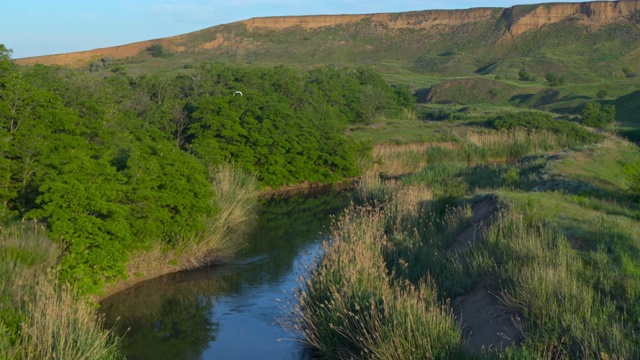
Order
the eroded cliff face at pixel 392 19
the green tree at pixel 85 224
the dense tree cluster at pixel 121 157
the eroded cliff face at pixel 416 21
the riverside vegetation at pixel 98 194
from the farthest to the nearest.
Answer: the eroded cliff face at pixel 392 19 < the eroded cliff face at pixel 416 21 < the dense tree cluster at pixel 121 157 < the green tree at pixel 85 224 < the riverside vegetation at pixel 98 194

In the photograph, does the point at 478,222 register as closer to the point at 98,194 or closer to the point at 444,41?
the point at 98,194

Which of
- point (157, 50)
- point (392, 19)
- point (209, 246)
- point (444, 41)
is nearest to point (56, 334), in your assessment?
point (209, 246)

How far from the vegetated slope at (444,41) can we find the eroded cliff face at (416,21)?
17cm

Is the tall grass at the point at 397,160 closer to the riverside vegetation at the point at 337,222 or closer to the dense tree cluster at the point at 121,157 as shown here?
the riverside vegetation at the point at 337,222

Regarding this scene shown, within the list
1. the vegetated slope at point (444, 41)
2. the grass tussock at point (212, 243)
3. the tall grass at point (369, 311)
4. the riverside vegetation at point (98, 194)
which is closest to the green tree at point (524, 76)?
the vegetated slope at point (444, 41)

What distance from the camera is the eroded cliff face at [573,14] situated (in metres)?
117

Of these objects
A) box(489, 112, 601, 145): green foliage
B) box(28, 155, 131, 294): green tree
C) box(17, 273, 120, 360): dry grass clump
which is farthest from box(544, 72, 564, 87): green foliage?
box(17, 273, 120, 360): dry grass clump

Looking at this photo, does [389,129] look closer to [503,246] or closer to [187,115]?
[187,115]

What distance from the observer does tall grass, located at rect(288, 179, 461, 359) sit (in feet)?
33.7

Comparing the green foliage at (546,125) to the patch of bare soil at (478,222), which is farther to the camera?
the green foliage at (546,125)

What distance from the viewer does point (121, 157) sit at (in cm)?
1953

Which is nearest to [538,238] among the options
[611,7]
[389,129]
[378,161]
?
[378,161]

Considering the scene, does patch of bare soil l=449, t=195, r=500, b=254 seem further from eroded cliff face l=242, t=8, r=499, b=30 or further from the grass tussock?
eroded cliff face l=242, t=8, r=499, b=30

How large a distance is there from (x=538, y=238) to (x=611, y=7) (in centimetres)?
11863
